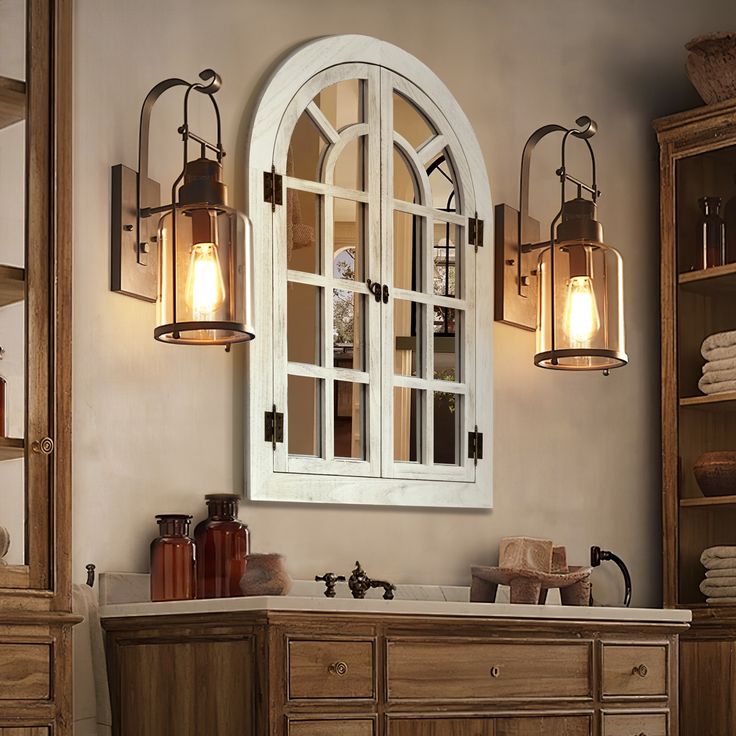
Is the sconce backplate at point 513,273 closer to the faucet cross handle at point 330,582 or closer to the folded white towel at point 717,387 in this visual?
the folded white towel at point 717,387

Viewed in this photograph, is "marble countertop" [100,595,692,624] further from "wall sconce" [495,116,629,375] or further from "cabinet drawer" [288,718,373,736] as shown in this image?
"wall sconce" [495,116,629,375]

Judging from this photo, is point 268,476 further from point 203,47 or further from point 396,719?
point 203,47

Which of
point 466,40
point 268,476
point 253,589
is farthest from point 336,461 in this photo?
point 466,40

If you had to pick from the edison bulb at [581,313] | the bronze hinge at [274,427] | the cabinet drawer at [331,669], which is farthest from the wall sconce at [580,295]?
the cabinet drawer at [331,669]

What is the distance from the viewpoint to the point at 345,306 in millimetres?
3463

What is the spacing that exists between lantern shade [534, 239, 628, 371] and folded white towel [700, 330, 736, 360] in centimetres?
50

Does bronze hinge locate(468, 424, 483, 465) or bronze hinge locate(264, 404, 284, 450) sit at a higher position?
bronze hinge locate(264, 404, 284, 450)

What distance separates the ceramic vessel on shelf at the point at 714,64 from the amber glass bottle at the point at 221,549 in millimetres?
1913

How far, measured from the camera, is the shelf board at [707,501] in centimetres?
382

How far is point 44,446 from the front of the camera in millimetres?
2492

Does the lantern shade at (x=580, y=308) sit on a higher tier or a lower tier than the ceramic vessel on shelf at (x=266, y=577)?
higher

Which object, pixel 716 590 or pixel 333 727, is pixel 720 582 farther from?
pixel 333 727

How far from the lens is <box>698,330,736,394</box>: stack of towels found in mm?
3875

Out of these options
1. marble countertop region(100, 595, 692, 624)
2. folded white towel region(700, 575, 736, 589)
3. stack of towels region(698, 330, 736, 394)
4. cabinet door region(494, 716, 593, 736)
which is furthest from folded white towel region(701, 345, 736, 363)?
cabinet door region(494, 716, 593, 736)
